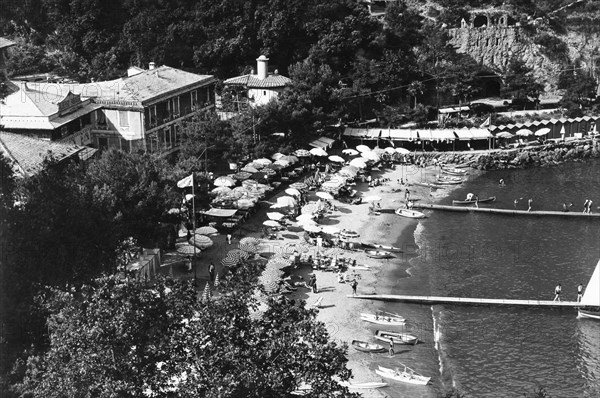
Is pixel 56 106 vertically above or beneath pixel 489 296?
above

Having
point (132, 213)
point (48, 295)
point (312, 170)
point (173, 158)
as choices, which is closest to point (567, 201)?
point (312, 170)

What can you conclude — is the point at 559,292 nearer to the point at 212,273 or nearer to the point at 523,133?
the point at 212,273

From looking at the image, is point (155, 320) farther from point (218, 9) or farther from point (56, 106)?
point (218, 9)

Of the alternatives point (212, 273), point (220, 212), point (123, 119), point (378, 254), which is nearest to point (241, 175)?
point (220, 212)

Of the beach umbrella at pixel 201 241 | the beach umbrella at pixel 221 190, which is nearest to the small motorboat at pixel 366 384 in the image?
the beach umbrella at pixel 201 241

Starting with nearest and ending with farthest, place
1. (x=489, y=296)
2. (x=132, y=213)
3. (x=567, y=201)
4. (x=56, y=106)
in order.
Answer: (x=132, y=213) < (x=489, y=296) < (x=56, y=106) < (x=567, y=201)

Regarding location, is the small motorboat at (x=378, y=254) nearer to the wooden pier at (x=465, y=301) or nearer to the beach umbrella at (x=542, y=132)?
the wooden pier at (x=465, y=301)

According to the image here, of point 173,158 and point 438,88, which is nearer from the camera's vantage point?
point 173,158
